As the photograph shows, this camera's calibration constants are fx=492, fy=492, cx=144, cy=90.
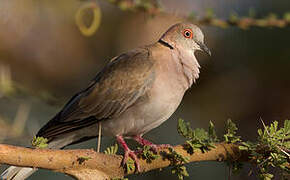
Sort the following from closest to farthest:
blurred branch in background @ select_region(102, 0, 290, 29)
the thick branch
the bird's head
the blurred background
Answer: the thick branch < blurred branch in background @ select_region(102, 0, 290, 29) < the bird's head < the blurred background

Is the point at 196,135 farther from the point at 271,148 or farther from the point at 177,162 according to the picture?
the point at 271,148

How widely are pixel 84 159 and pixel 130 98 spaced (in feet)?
3.94

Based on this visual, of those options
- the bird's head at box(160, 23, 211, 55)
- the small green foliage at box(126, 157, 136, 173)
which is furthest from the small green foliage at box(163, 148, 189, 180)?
the bird's head at box(160, 23, 211, 55)

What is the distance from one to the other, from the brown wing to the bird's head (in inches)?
11.7

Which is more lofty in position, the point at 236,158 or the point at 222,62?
the point at 222,62

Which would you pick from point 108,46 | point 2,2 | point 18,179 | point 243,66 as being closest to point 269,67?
point 243,66

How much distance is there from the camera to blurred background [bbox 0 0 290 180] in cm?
568

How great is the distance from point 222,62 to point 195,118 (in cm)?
77

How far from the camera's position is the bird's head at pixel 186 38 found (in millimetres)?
4012

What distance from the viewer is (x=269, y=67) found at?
5.82 meters

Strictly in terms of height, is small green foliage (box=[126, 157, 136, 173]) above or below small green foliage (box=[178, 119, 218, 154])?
above

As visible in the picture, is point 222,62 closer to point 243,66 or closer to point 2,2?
point 243,66

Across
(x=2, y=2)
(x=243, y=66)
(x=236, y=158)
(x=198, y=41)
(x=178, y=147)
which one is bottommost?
(x=236, y=158)

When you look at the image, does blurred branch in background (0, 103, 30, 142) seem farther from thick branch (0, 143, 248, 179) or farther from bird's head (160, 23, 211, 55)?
thick branch (0, 143, 248, 179)
